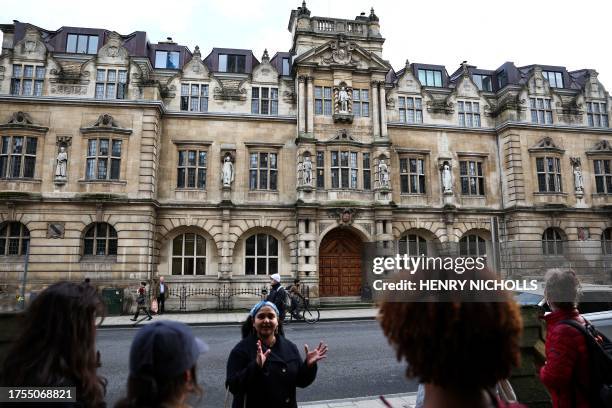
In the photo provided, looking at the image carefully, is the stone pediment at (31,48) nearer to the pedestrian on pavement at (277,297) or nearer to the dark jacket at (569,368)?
the pedestrian on pavement at (277,297)

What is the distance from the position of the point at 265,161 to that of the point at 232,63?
833 centimetres

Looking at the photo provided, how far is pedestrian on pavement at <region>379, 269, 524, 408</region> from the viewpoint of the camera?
5.00ft

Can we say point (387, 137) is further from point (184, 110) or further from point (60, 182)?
point (60, 182)

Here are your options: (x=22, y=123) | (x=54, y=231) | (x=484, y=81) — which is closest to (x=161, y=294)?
(x=54, y=231)

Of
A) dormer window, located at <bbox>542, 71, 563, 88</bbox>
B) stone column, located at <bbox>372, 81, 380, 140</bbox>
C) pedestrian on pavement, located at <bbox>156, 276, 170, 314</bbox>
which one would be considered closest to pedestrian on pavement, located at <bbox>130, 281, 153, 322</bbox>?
pedestrian on pavement, located at <bbox>156, 276, 170, 314</bbox>

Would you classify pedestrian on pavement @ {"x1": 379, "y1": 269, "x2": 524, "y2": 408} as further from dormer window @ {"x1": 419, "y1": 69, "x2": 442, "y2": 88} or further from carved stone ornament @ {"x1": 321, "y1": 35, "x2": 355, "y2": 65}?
dormer window @ {"x1": 419, "y1": 69, "x2": 442, "y2": 88}

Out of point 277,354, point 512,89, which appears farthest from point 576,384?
point 512,89

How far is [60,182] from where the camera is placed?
65.5 ft

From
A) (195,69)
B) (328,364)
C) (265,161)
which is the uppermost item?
(195,69)

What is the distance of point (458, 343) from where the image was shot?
1.51 metres

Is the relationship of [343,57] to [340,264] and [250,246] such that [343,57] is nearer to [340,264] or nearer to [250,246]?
[340,264]

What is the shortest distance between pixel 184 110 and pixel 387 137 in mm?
11848

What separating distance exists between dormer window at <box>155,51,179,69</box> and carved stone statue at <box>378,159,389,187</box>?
49.3 feet

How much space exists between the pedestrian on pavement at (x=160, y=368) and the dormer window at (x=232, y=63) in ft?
86.7
